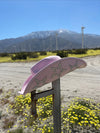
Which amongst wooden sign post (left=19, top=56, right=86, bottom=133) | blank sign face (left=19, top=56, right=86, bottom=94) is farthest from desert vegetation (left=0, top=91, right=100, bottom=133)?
blank sign face (left=19, top=56, right=86, bottom=94)

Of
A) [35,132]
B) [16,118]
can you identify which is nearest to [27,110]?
[16,118]

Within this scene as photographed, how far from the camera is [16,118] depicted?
3605 mm

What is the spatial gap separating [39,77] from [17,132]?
7.52ft

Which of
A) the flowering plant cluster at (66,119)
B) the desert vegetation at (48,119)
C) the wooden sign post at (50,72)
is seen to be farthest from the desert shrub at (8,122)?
the wooden sign post at (50,72)

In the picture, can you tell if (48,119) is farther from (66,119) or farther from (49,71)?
(49,71)

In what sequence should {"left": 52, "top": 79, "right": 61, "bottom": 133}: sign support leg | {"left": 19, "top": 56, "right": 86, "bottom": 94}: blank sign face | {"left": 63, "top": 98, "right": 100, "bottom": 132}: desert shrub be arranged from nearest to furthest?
{"left": 19, "top": 56, "right": 86, "bottom": 94}: blank sign face
{"left": 52, "top": 79, "right": 61, "bottom": 133}: sign support leg
{"left": 63, "top": 98, "right": 100, "bottom": 132}: desert shrub

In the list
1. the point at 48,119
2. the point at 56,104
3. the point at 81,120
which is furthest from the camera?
the point at 48,119

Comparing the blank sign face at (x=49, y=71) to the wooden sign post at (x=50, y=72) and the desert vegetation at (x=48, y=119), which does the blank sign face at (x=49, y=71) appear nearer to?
the wooden sign post at (x=50, y=72)

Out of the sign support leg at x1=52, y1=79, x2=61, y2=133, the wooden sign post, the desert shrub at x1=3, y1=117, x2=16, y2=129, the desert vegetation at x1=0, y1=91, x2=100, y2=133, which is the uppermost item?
the wooden sign post

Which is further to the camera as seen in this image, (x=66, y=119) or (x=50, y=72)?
(x=66, y=119)

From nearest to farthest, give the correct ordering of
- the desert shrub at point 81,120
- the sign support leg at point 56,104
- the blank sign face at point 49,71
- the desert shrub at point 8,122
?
1. the blank sign face at point 49,71
2. the sign support leg at point 56,104
3. the desert shrub at point 81,120
4. the desert shrub at point 8,122

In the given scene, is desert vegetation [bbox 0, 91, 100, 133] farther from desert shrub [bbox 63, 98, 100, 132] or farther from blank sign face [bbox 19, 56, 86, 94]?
blank sign face [bbox 19, 56, 86, 94]

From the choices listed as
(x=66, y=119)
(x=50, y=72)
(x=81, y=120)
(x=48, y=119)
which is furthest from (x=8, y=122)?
(x=50, y=72)

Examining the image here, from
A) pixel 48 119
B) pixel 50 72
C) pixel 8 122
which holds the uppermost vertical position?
pixel 50 72
